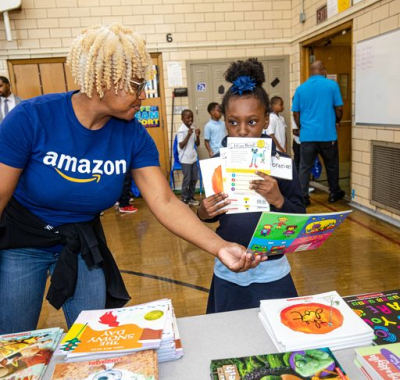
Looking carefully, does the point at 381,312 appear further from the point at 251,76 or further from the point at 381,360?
the point at 251,76

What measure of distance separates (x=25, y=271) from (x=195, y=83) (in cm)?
554

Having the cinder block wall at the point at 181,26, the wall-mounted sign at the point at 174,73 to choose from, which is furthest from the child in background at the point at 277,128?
the wall-mounted sign at the point at 174,73

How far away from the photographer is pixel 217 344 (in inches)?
41.3

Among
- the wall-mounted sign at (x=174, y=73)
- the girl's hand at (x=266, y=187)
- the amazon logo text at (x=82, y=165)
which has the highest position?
the wall-mounted sign at (x=174, y=73)

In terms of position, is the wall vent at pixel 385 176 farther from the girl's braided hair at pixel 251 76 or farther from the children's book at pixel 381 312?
the children's book at pixel 381 312

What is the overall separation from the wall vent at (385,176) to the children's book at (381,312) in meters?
3.30

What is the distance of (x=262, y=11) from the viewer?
255 inches

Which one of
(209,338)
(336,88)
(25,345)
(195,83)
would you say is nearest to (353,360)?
(209,338)

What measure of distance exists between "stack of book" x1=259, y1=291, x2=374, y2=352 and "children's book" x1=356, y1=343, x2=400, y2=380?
0.08m

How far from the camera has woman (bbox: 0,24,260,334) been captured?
123cm

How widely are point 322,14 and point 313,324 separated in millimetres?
5343

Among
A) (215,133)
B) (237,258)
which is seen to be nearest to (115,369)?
(237,258)

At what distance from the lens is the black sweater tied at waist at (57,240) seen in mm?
1371

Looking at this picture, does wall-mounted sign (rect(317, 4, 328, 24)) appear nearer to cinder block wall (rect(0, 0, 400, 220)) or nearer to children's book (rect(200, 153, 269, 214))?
cinder block wall (rect(0, 0, 400, 220))
